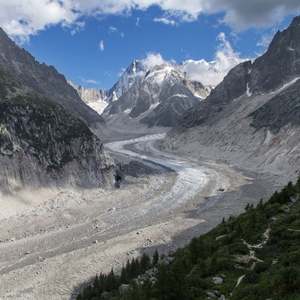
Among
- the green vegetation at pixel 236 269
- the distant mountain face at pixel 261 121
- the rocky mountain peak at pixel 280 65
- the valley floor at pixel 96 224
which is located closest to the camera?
the green vegetation at pixel 236 269

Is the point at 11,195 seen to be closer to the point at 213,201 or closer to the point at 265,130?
the point at 213,201

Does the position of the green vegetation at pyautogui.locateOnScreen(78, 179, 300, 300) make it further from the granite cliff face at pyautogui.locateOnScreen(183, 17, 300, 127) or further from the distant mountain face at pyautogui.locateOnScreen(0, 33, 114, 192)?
the granite cliff face at pyautogui.locateOnScreen(183, 17, 300, 127)

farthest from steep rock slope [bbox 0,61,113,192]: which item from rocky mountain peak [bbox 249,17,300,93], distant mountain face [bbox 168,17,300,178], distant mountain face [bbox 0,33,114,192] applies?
rocky mountain peak [bbox 249,17,300,93]

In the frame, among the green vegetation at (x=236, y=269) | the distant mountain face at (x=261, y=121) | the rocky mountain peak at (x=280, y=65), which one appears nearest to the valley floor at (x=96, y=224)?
the green vegetation at (x=236, y=269)

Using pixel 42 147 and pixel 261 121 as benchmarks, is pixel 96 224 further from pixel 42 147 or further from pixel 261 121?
pixel 261 121

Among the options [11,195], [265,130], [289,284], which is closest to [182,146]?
[265,130]

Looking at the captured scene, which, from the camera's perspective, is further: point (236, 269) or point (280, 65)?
point (280, 65)

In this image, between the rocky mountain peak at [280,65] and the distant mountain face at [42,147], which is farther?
the rocky mountain peak at [280,65]

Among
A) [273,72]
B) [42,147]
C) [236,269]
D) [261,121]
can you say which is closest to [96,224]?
[42,147]

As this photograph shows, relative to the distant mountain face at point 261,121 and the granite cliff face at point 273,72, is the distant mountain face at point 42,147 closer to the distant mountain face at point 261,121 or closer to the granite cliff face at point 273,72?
the distant mountain face at point 261,121
